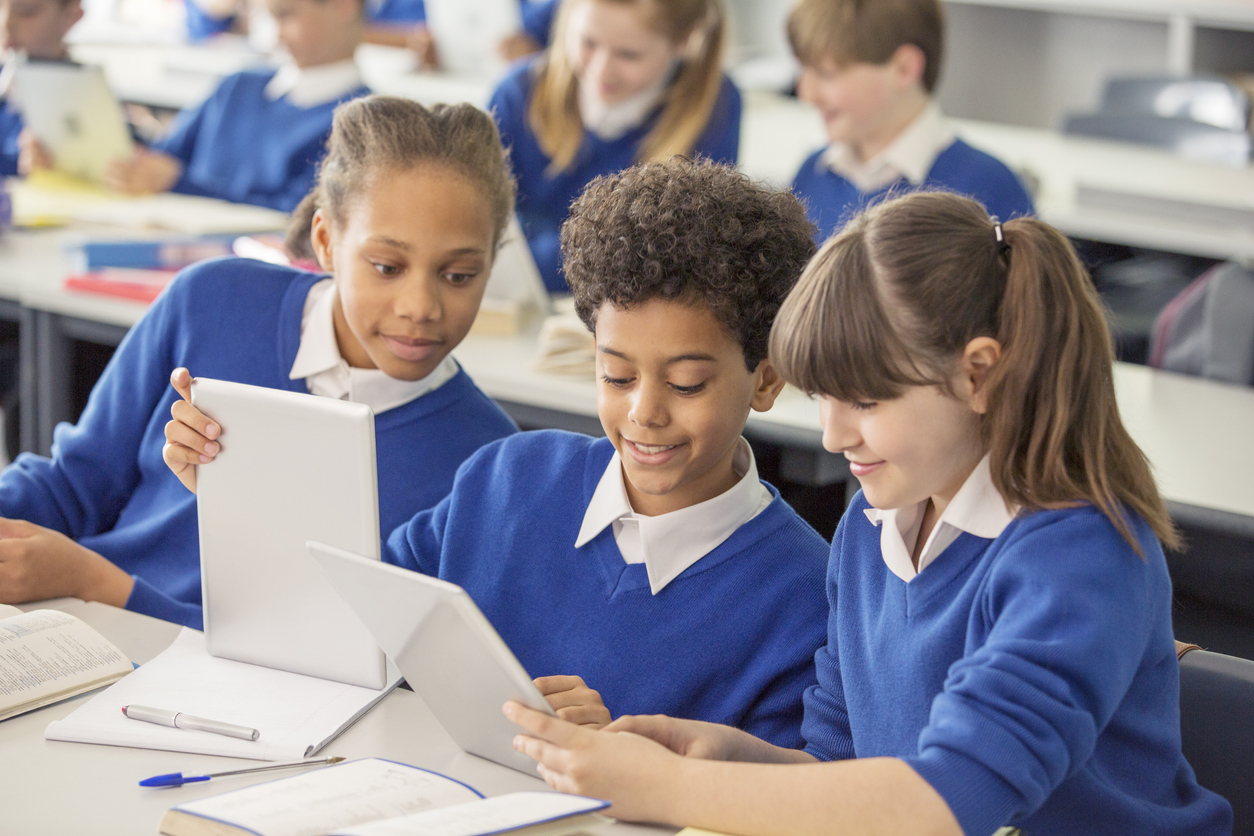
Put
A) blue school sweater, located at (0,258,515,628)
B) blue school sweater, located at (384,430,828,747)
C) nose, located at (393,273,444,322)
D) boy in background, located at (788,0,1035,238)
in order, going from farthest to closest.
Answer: boy in background, located at (788,0,1035,238) < blue school sweater, located at (0,258,515,628) < nose, located at (393,273,444,322) < blue school sweater, located at (384,430,828,747)

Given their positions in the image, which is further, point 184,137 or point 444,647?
point 184,137

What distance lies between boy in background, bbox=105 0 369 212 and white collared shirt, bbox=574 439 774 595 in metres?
2.08

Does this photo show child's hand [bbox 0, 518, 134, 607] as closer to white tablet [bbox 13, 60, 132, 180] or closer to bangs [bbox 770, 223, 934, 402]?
bangs [bbox 770, 223, 934, 402]

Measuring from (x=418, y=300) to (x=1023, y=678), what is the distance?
79 cm

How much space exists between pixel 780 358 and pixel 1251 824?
54 centimetres

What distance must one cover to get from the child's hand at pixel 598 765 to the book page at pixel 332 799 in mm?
78

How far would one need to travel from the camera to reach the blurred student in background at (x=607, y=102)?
2637mm

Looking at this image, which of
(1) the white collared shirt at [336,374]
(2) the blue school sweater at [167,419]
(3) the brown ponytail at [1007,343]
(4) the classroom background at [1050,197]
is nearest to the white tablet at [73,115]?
(4) the classroom background at [1050,197]

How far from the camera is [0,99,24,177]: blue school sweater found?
3.27 meters

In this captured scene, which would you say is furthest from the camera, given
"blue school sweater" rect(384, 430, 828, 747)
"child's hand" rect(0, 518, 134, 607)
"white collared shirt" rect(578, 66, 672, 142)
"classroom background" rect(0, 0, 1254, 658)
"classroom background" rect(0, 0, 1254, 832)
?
"white collared shirt" rect(578, 66, 672, 142)

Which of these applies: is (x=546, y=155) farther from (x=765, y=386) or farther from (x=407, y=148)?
(x=765, y=386)

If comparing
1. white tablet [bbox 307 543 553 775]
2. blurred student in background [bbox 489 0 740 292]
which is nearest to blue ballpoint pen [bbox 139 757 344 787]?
white tablet [bbox 307 543 553 775]

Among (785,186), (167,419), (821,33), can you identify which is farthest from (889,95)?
(167,419)

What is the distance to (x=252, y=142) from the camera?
10.3 feet
